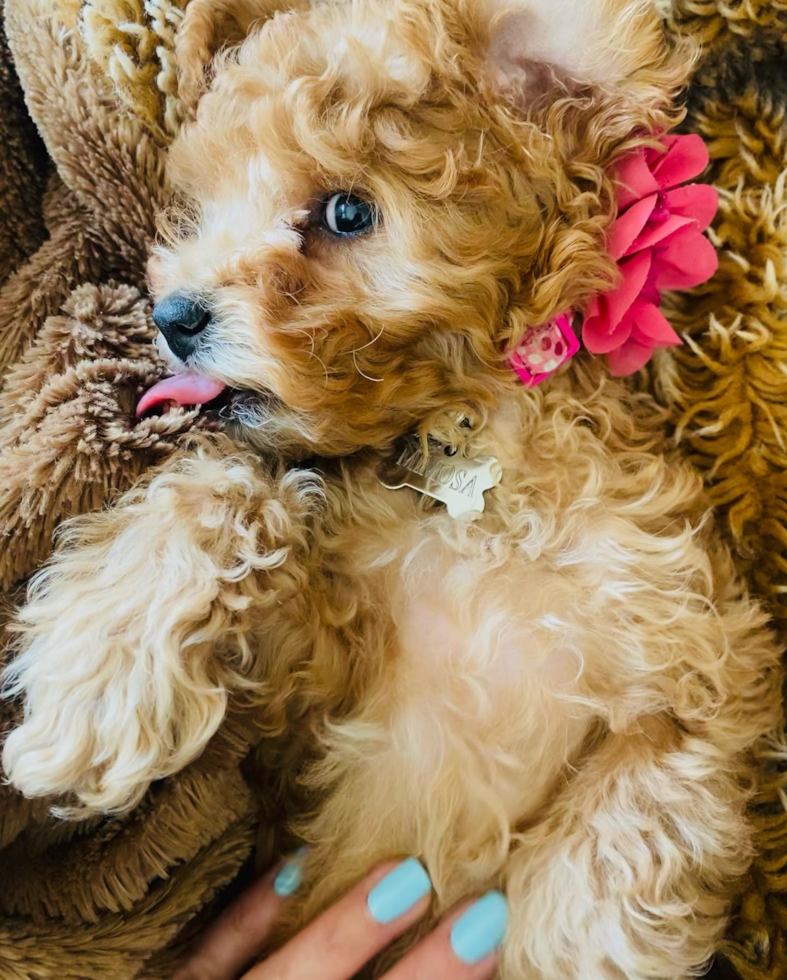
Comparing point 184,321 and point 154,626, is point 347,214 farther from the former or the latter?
point 154,626

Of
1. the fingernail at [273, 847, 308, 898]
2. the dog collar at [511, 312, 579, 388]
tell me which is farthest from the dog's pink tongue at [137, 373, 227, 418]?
the fingernail at [273, 847, 308, 898]

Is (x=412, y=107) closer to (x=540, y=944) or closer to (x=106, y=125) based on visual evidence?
(x=106, y=125)

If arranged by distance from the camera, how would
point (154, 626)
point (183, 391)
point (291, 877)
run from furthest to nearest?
1. point (291, 877)
2. point (183, 391)
3. point (154, 626)

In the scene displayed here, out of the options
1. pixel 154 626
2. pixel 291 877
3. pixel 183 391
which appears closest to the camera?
pixel 154 626

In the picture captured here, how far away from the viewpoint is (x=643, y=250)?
3.80 feet

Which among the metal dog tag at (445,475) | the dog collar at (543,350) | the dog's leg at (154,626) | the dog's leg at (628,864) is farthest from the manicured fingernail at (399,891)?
the dog collar at (543,350)

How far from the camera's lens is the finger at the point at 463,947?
1.16 metres

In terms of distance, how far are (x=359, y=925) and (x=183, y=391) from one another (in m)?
0.78

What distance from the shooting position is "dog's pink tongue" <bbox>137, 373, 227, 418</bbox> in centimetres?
112

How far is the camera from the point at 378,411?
1115mm

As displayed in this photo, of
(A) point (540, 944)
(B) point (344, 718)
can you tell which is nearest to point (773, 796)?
(A) point (540, 944)

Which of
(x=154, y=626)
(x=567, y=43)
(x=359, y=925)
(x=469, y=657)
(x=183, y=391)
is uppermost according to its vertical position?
(x=567, y=43)

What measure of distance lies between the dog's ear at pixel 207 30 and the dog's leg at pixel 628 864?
3.71ft

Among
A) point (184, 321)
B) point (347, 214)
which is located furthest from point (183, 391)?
point (347, 214)
